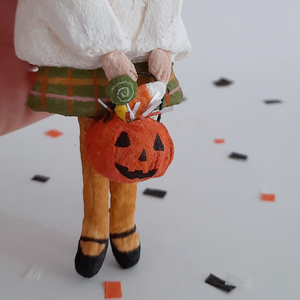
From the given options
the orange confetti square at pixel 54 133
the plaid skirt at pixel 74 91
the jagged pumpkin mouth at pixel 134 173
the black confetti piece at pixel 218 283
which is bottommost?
the orange confetti square at pixel 54 133

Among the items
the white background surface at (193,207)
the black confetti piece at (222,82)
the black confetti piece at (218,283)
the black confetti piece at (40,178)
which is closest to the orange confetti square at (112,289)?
the white background surface at (193,207)

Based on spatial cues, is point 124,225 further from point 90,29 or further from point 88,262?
point 90,29

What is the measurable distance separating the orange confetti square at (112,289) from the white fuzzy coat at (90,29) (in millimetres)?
408

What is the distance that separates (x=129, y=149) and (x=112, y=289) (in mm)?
313

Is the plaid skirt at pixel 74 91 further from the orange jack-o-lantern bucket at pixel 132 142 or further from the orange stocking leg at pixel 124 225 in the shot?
the orange stocking leg at pixel 124 225

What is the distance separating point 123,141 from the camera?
23.6 inches

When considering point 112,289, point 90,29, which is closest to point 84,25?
point 90,29

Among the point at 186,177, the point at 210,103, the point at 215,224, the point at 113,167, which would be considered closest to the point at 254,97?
the point at 210,103

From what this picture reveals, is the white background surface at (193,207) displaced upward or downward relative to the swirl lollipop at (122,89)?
downward

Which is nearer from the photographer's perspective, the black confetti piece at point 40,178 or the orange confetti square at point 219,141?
the black confetti piece at point 40,178

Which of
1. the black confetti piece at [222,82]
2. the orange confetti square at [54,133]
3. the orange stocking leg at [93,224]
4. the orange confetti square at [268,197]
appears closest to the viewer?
the orange stocking leg at [93,224]

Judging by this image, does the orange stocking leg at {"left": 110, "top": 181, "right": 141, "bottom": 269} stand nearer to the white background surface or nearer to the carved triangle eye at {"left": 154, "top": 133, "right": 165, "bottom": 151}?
the white background surface

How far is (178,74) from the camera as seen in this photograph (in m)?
1.77

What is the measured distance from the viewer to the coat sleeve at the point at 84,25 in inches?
22.3
